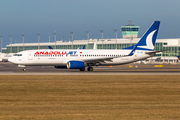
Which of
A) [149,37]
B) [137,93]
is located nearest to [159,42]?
[149,37]

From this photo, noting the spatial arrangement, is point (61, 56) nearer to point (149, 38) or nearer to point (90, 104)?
point (149, 38)

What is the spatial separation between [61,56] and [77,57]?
2.83 m

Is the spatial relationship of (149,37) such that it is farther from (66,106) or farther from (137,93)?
(66,106)

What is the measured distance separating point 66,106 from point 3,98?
5450 millimetres

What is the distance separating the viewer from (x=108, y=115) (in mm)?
15266

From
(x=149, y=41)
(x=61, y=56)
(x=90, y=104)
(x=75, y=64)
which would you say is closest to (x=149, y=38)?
(x=149, y=41)

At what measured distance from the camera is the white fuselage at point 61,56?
5128 cm

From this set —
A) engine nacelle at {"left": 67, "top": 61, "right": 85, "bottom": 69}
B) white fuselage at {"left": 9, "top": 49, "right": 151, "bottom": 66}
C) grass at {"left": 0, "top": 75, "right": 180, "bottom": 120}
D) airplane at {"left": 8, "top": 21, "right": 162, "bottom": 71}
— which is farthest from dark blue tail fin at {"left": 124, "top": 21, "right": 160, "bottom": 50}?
grass at {"left": 0, "top": 75, "right": 180, "bottom": 120}

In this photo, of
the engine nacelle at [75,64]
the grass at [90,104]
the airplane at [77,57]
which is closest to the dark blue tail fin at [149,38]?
the airplane at [77,57]

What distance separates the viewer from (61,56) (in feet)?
169

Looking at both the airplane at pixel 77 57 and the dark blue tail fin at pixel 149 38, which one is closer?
the airplane at pixel 77 57

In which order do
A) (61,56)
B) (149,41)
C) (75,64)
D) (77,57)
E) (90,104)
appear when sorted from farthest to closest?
(149,41)
(77,57)
(61,56)
(75,64)
(90,104)

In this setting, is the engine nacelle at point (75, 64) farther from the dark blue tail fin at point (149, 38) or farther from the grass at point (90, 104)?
the grass at point (90, 104)

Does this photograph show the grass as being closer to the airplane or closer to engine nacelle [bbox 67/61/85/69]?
engine nacelle [bbox 67/61/85/69]
